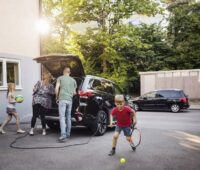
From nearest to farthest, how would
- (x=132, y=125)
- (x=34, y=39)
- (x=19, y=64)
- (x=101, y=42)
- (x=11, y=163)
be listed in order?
(x=11, y=163) < (x=132, y=125) < (x=19, y=64) < (x=34, y=39) < (x=101, y=42)

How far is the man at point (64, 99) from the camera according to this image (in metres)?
7.61

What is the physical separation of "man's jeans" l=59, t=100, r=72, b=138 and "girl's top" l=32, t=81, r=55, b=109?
0.88 meters

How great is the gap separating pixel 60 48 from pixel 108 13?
17.5 ft

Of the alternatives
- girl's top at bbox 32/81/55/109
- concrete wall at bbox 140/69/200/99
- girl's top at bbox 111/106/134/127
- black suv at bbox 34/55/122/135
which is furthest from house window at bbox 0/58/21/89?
concrete wall at bbox 140/69/200/99

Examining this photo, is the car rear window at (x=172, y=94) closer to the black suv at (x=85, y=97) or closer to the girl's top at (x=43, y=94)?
the black suv at (x=85, y=97)

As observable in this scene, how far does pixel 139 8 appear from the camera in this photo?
22.9 metres

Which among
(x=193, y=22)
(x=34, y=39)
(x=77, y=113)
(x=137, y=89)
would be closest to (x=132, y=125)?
(x=77, y=113)

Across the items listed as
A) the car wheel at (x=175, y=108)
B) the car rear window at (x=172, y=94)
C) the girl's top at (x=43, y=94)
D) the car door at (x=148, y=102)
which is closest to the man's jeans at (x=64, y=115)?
the girl's top at (x=43, y=94)

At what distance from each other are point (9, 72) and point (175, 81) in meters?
16.7

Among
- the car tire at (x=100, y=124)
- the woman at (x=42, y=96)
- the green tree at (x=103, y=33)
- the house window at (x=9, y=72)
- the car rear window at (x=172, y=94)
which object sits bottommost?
the car tire at (x=100, y=124)

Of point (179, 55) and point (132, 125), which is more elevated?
point (179, 55)

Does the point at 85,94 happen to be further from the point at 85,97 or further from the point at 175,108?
the point at 175,108

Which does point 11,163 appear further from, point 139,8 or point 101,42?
point 139,8

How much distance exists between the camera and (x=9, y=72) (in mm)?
11164
